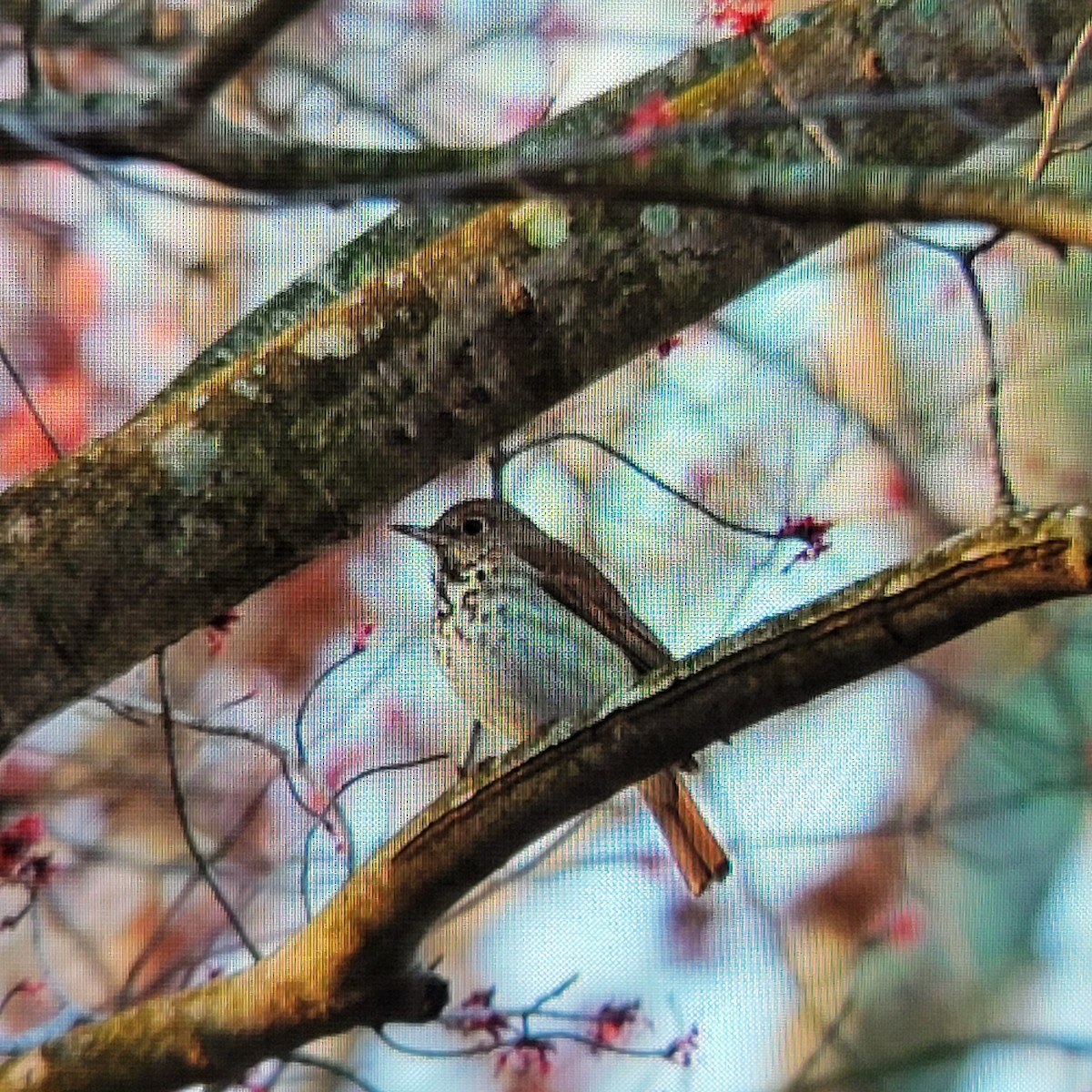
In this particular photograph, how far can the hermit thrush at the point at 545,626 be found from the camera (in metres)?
0.52

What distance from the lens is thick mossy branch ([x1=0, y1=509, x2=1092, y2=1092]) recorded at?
33cm

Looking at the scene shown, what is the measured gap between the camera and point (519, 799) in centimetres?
42

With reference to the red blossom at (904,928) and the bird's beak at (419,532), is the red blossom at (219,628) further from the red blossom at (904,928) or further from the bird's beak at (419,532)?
the red blossom at (904,928)

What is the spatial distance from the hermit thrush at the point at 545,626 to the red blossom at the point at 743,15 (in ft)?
0.79

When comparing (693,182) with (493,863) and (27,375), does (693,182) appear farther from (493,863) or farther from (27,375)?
(27,375)

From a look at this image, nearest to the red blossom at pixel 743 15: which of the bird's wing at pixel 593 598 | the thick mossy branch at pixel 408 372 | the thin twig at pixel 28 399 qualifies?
the thick mossy branch at pixel 408 372

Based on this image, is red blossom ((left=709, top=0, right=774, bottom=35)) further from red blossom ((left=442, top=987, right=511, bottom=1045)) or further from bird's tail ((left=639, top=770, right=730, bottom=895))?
Answer: red blossom ((left=442, top=987, right=511, bottom=1045))

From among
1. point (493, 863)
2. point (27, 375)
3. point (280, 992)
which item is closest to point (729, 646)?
point (493, 863)

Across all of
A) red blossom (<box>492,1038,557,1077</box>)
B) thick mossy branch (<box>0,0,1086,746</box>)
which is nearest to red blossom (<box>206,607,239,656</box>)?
thick mossy branch (<box>0,0,1086,746</box>)

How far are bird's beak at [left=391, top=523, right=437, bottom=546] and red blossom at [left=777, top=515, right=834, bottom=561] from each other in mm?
162

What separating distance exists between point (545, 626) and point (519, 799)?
9.5 inches

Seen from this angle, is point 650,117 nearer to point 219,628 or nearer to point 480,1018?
point 219,628

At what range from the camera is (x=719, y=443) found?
529 mm

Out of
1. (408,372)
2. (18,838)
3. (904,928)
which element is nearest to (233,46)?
(408,372)
